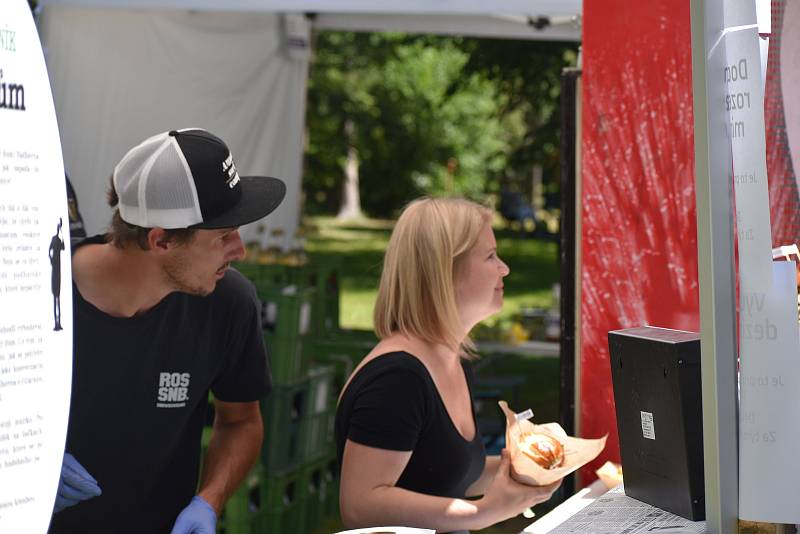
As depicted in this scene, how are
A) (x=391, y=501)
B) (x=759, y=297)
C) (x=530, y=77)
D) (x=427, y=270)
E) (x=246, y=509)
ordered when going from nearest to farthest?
1. (x=759, y=297)
2. (x=391, y=501)
3. (x=427, y=270)
4. (x=246, y=509)
5. (x=530, y=77)

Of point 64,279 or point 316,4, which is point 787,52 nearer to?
point 64,279

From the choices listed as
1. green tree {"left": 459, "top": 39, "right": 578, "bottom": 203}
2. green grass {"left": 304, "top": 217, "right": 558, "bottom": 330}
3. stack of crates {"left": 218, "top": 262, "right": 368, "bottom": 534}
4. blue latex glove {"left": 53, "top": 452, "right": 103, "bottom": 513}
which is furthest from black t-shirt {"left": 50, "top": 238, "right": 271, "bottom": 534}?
green tree {"left": 459, "top": 39, "right": 578, "bottom": 203}

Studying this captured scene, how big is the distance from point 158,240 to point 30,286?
Result: 3.18 feet

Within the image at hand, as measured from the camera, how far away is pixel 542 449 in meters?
2.20

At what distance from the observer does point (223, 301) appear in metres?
2.35

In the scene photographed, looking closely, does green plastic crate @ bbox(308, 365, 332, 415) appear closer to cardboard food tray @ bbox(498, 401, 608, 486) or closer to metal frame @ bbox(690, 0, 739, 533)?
cardboard food tray @ bbox(498, 401, 608, 486)

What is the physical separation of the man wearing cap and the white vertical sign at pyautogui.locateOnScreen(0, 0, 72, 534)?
881mm

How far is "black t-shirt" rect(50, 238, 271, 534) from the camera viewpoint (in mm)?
2135

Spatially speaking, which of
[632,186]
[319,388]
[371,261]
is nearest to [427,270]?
[632,186]

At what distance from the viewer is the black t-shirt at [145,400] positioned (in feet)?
7.00

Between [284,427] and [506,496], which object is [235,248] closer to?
[506,496]

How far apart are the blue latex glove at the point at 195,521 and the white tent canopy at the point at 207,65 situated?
277cm

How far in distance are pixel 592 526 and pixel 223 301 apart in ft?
3.33

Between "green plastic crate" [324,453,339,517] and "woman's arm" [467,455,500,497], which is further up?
"woman's arm" [467,455,500,497]
